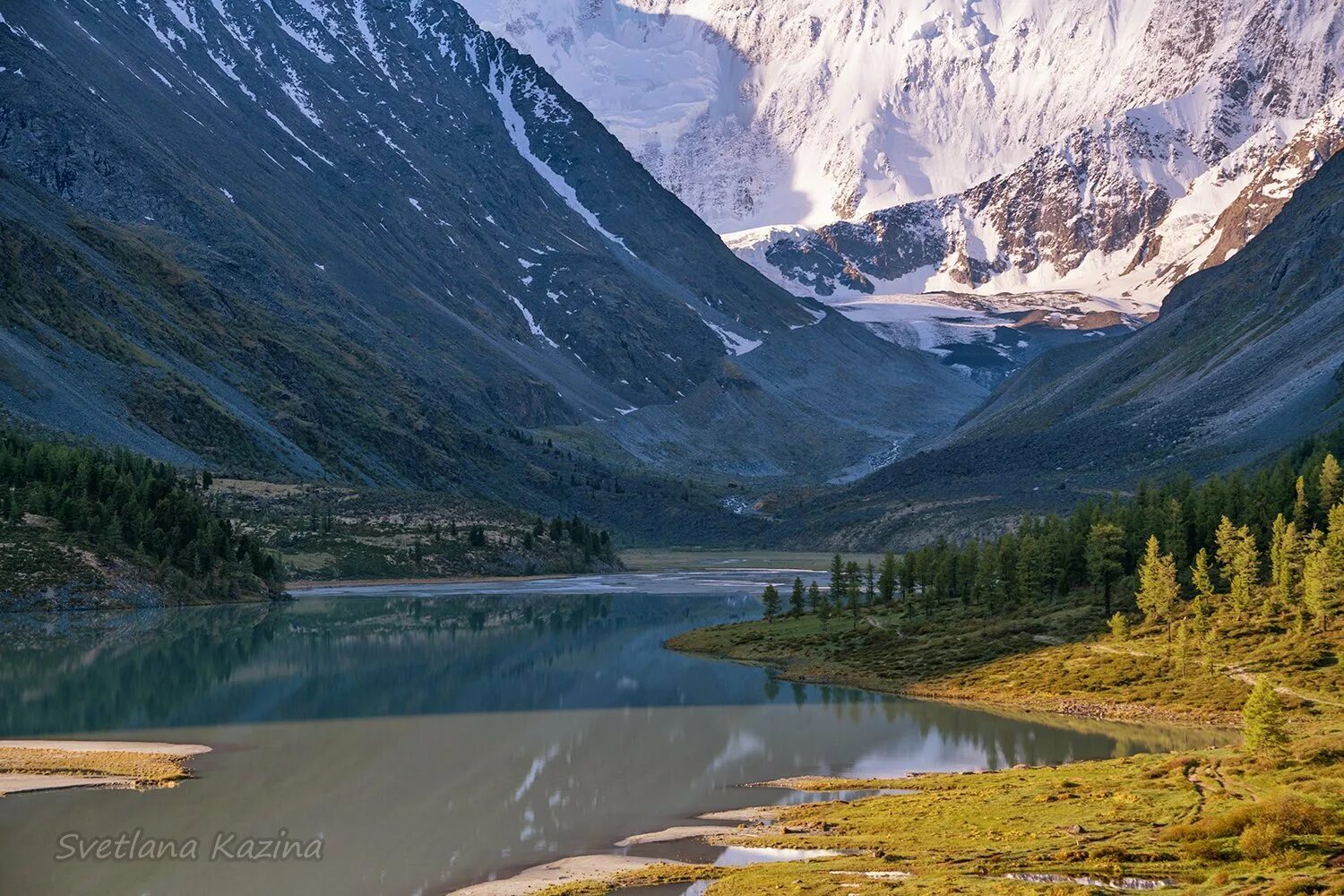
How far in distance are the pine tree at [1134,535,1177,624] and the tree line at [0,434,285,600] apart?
8746 centimetres

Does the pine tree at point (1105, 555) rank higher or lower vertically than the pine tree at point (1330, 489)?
lower

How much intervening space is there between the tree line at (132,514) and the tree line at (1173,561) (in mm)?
55212

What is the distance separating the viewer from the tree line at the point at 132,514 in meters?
131

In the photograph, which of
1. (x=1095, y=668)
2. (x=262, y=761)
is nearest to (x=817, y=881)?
(x=262, y=761)

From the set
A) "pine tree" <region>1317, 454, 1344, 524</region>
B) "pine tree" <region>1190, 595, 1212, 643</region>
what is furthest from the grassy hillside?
"pine tree" <region>1317, 454, 1344, 524</region>

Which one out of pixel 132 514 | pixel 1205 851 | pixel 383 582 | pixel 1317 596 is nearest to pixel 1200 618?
pixel 1317 596

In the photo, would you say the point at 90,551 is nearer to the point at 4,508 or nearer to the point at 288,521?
the point at 4,508

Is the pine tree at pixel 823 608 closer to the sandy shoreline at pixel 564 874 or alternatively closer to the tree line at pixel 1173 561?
the tree line at pixel 1173 561

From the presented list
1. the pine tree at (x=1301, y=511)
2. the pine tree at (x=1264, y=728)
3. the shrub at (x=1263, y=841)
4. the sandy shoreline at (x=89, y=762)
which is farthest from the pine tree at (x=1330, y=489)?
the sandy shoreline at (x=89, y=762)

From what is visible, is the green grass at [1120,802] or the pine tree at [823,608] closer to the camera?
the green grass at [1120,802]

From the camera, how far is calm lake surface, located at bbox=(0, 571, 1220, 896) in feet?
162

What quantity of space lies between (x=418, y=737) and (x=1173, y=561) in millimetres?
48795

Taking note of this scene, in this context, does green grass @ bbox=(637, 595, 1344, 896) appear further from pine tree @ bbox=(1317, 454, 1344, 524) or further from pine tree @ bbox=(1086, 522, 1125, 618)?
pine tree @ bbox=(1317, 454, 1344, 524)

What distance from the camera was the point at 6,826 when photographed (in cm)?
4953
